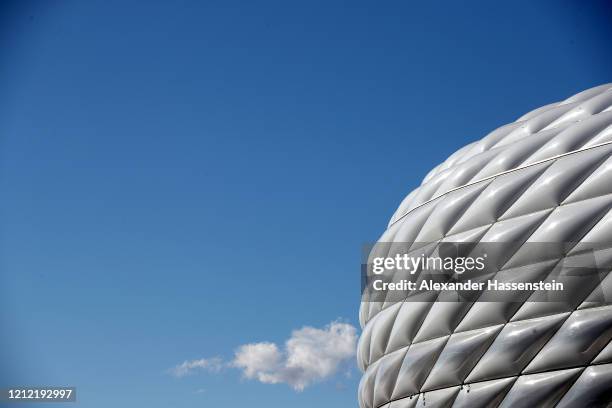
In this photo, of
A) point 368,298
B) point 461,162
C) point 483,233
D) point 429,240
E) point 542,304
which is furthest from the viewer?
point 368,298

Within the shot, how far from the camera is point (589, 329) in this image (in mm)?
10984

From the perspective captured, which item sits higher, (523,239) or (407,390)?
(523,239)

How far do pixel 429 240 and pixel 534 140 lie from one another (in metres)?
2.73

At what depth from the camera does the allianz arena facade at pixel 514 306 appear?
36.7 ft

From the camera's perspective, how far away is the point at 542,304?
11.7 m

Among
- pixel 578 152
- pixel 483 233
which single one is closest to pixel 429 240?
pixel 483 233

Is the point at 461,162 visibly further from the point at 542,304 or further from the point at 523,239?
the point at 542,304

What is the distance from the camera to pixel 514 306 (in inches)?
478

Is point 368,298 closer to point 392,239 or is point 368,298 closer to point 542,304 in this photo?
point 392,239

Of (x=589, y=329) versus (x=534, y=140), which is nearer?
(x=589, y=329)

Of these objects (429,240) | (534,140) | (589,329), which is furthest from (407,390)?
(534,140)

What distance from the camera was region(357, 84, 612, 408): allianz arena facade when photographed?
11.2 meters

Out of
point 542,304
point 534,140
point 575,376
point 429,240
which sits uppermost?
point 534,140

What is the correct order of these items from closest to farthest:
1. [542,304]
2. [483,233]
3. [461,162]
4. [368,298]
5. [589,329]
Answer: [589,329], [542,304], [483,233], [461,162], [368,298]
